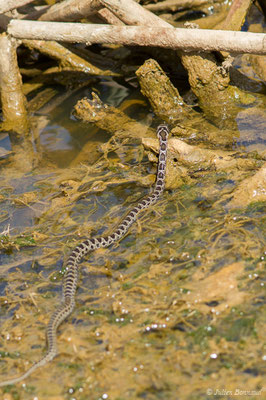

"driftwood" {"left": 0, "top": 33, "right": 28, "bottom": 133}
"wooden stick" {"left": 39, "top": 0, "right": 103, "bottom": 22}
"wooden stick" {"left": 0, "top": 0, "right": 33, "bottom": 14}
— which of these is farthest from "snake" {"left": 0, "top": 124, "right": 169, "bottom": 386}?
"wooden stick" {"left": 0, "top": 0, "right": 33, "bottom": 14}

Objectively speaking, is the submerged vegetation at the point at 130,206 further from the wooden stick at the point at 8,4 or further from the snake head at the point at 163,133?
the wooden stick at the point at 8,4

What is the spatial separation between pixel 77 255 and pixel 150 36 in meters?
6.07

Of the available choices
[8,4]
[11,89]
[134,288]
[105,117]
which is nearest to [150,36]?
[105,117]

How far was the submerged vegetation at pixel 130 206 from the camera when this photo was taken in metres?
6.43

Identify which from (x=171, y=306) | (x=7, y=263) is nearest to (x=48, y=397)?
(x=171, y=306)

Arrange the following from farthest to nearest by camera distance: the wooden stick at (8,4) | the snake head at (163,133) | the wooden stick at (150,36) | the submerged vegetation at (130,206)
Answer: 1. the wooden stick at (8,4)
2. the snake head at (163,133)
3. the wooden stick at (150,36)
4. the submerged vegetation at (130,206)

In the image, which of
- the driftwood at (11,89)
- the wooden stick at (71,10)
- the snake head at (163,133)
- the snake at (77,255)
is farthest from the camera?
the driftwood at (11,89)

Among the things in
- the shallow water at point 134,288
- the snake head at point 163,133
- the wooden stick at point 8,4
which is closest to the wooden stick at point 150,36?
the wooden stick at point 8,4

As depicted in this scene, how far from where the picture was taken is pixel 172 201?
1002 centimetres

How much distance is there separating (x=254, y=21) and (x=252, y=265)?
36.9ft

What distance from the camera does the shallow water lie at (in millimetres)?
6238

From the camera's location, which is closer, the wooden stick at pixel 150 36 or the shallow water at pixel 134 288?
the shallow water at pixel 134 288

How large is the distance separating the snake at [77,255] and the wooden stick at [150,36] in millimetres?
2189

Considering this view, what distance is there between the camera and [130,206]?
10195mm
